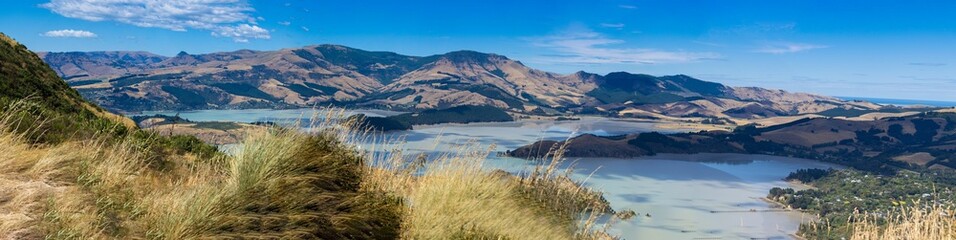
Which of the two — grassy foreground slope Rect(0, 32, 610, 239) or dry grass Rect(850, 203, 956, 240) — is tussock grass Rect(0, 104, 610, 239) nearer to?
Answer: grassy foreground slope Rect(0, 32, 610, 239)

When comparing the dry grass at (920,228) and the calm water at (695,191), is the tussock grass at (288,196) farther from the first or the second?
the calm water at (695,191)

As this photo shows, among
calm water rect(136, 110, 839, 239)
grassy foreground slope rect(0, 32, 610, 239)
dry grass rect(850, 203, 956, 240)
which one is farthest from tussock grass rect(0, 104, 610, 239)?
calm water rect(136, 110, 839, 239)

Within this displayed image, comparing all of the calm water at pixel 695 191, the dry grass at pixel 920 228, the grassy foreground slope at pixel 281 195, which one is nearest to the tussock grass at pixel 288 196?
the grassy foreground slope at pixel 281 195

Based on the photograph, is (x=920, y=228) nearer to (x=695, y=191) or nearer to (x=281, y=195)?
(x=281, y=195)

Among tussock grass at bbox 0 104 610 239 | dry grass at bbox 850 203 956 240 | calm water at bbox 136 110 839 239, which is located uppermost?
tussock grass at bbox 0 104 610 239

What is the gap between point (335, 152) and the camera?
209 inches

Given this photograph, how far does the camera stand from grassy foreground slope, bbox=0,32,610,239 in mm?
3299

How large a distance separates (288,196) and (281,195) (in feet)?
0.16

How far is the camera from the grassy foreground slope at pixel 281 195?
3299 millimetres

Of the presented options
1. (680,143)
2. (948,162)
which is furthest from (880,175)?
(680,143)

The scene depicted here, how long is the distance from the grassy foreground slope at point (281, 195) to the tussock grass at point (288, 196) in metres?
0.01

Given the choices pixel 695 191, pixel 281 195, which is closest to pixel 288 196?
pixel 281 195

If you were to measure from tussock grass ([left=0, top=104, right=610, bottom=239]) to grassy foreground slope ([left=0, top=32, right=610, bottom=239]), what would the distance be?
1 centimetres

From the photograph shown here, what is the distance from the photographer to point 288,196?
158 inches
